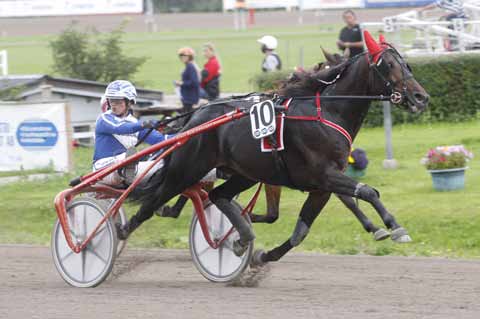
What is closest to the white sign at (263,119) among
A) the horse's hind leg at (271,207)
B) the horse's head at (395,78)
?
the horse's head at (395,78)

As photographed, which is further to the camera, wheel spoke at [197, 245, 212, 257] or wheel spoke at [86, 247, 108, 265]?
wheel spoke at [197, 245, 212, 257]

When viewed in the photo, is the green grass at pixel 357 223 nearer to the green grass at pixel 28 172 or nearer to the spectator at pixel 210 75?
the green grass at pixel 28 172

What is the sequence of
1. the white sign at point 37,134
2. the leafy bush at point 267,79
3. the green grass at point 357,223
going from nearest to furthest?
1. the green grass at point 357,223
2. the white sign at point 37,134
3. the leafy bush at point 267,79

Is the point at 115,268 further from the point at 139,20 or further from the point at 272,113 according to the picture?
the point at 139,20

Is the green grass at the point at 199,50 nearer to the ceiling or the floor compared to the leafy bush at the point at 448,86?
nearer to the floor

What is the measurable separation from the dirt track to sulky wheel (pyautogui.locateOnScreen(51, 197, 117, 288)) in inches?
4.8

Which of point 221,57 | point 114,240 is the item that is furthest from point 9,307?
point 221,57

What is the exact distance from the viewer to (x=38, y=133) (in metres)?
11.4

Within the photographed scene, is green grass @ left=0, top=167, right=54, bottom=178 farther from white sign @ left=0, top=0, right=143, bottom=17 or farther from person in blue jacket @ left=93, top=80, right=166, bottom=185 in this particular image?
white sign @ left=0, top=0, right=143, bottom=17

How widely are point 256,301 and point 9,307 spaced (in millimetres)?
1464

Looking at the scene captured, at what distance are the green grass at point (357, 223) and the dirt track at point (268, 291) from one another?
0.61m

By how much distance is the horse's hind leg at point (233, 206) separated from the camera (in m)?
6.65

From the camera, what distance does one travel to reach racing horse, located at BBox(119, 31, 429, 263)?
6336 mm

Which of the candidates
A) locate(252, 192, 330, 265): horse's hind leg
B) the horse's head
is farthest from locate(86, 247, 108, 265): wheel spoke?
the horse's head
